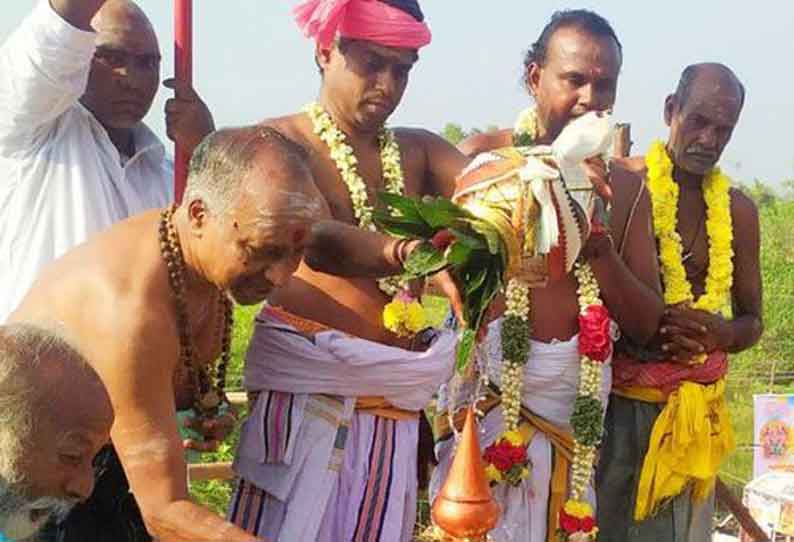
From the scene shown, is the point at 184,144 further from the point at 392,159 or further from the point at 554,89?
the point at 554,89

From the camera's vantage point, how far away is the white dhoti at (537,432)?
3.54m

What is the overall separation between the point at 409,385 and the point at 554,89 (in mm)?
1122

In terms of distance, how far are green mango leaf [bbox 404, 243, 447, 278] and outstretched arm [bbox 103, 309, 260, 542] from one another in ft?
1.79

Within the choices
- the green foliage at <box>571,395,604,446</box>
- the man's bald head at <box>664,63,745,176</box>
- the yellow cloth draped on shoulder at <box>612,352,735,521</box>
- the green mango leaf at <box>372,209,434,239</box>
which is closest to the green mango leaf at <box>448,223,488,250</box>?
the green mango leaf at <box>372,209,434,239</box>

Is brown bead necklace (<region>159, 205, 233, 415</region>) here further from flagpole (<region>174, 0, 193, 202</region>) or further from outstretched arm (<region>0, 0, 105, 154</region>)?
outstretched arm (<region>0, 0, 105, 154</region>)

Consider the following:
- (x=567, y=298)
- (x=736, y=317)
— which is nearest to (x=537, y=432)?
(x=567, y=298)

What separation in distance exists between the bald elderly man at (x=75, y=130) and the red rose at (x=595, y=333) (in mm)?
1288

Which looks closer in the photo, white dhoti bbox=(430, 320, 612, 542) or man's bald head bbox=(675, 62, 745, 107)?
white dhoti bbox=(430, 320, 612, 542)

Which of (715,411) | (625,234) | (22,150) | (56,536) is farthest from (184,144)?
(715,411)

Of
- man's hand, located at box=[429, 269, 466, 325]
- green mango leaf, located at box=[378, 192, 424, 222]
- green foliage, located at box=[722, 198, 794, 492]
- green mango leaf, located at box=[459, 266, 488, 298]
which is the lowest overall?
green foliage, located at box=[722, 198, 794, 492]

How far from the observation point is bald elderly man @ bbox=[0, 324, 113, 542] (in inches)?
79.0

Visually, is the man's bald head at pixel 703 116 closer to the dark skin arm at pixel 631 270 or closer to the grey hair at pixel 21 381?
the dark skin arm at pixel 631 270

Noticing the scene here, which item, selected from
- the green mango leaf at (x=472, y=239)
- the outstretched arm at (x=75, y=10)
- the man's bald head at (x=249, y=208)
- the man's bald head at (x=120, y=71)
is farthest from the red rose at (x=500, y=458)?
the outstretched arm at (x=75, y=10)

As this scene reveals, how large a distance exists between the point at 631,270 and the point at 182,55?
154 cm
